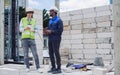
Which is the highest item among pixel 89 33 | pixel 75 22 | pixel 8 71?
pixel 75 22

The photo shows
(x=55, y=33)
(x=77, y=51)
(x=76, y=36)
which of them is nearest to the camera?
(x=55, y=33)

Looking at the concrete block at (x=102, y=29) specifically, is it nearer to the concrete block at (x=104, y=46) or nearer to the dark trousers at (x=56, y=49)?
the concrete block at (x=104, y=46)

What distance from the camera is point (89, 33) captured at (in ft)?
32.2

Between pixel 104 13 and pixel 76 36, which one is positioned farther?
pixel 76 36

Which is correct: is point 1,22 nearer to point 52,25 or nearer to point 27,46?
point 27,46

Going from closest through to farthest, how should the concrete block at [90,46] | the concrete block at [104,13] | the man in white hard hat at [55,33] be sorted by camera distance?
the man in white hard hat at [55,33]
the concrete block at [104,13]
the concrete block at [90,46]

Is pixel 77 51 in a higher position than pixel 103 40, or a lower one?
lower

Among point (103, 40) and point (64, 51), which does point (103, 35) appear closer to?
point (103, 40)

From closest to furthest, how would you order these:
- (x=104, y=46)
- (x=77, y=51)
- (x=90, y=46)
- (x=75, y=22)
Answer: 1. (x=104, y=46)
2. (x=90, y=46)
3. (x=77, y=51)
4. (x=75, y=22)

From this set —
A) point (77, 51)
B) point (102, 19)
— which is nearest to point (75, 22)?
point (77, 51)

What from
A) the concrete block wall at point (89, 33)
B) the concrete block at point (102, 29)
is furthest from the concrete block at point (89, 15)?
the concrete block at point (102, 29)

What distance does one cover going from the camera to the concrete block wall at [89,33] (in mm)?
9234

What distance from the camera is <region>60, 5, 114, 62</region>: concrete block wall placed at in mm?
9234

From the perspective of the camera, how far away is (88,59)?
384 inches
